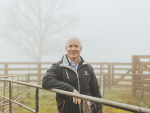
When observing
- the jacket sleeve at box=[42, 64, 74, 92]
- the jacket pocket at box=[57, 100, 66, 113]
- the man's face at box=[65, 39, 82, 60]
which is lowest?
the jacket pocket at box=[57, 100, 66, 113]

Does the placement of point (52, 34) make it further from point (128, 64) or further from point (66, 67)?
point (66, 67)

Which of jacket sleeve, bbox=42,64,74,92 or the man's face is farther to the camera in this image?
the man's face

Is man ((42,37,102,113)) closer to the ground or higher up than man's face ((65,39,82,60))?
closer to the ground

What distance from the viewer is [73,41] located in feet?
5.24

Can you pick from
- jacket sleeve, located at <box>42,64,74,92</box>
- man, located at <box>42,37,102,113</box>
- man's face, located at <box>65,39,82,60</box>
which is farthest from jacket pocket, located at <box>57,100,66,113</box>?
man's face, located at <box>65,39,82,60</box>

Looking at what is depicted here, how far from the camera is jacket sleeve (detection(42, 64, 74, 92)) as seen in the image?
4.63ft

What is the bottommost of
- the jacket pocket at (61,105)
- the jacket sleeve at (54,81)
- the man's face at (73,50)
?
the jacket pocket at (61,105)

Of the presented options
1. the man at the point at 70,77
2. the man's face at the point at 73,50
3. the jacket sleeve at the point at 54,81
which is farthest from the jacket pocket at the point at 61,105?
the man's face at the point at 73,50

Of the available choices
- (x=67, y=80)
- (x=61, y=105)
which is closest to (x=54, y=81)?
(x=67, y=80)

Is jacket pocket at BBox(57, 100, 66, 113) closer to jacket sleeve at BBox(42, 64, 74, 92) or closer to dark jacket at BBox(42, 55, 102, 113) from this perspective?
dark jacket at BBox(42, 55, 102, 113)

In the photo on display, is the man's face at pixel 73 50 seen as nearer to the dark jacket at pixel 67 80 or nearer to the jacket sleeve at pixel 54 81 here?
the dark jacket at pixel 67 80

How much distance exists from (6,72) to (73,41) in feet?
23.5

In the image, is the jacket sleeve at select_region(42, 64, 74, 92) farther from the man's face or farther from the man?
the man's face

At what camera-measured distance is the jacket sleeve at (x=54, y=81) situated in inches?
55.6
